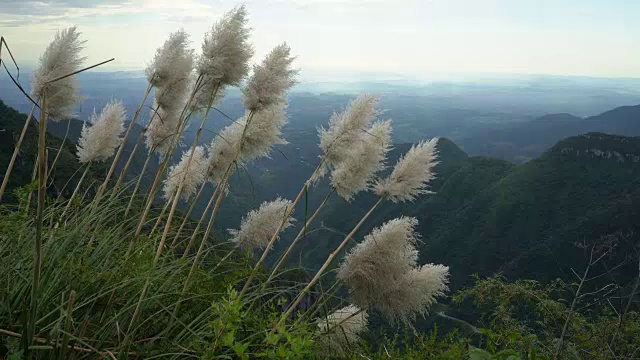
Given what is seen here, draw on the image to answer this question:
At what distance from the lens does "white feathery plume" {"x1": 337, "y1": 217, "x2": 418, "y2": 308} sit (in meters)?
2.94

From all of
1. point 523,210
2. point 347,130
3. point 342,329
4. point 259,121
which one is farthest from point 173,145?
point 523,210

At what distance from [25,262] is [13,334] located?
0.84m

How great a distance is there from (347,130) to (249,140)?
79cm

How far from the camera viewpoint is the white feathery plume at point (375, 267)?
2938mm

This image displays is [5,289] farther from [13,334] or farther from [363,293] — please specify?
[363,293]

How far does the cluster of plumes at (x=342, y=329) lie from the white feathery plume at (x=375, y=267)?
0.13 metres

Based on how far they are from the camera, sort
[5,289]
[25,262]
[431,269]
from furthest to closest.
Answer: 1. [431,269]
2. [25,262]
3. [5,289]

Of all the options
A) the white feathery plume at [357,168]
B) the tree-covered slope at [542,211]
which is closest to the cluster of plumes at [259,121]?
the white feathery plume at [357,168]

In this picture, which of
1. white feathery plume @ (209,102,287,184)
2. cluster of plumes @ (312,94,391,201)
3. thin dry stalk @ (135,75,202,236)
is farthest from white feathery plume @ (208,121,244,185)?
cluster of plumes @ (312,94,391,201)

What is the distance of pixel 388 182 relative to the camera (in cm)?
330

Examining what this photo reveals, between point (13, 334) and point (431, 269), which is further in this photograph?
point (431, 269)

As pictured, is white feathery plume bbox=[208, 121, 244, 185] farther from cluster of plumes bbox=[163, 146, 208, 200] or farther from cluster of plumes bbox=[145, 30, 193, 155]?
cluster of plumes bbox=[145, 30, 193, 155]

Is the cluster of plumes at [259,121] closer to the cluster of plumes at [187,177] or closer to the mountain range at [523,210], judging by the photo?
the cluster of plumes at [187,177]

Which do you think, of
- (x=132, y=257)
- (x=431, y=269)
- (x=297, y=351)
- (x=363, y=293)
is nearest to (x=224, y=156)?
(x=132, y=257)
